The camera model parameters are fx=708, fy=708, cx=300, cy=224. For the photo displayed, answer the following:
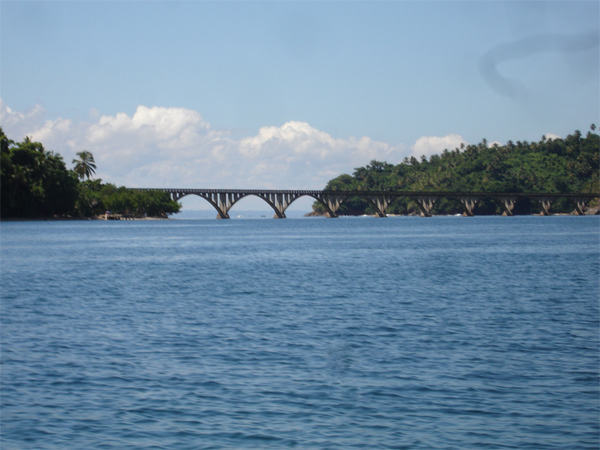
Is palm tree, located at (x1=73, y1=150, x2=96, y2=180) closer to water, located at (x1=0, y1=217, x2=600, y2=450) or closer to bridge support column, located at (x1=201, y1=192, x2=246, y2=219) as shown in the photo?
bridge support column, located at (x1=201, y1=192, x2=246, y2=219)

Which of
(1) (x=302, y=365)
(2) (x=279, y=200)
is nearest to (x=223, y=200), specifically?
(2) (x=279, y=200)

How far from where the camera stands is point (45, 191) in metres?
129

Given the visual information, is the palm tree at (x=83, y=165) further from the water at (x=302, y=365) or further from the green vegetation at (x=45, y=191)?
the water at (x=302, y=365)

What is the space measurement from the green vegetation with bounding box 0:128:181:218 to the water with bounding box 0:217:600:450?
300ft

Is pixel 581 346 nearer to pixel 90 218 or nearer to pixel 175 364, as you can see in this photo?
pixel 175 364

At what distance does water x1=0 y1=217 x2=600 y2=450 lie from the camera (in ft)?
39.3

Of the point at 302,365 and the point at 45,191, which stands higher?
the point at 45,191

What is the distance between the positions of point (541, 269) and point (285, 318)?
24383 mm

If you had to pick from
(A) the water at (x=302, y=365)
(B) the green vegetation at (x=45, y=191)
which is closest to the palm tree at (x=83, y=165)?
(B) the green vegetation at (x=45, y=191)

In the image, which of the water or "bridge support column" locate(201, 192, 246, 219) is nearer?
the water

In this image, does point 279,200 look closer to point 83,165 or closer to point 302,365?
point 83,165

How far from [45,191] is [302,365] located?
122 metres

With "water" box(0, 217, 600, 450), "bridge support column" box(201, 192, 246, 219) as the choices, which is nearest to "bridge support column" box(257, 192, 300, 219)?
"bridge support column" box(201, 192, 246, 219)

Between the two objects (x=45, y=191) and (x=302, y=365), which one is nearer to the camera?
(x=302, y=365)
